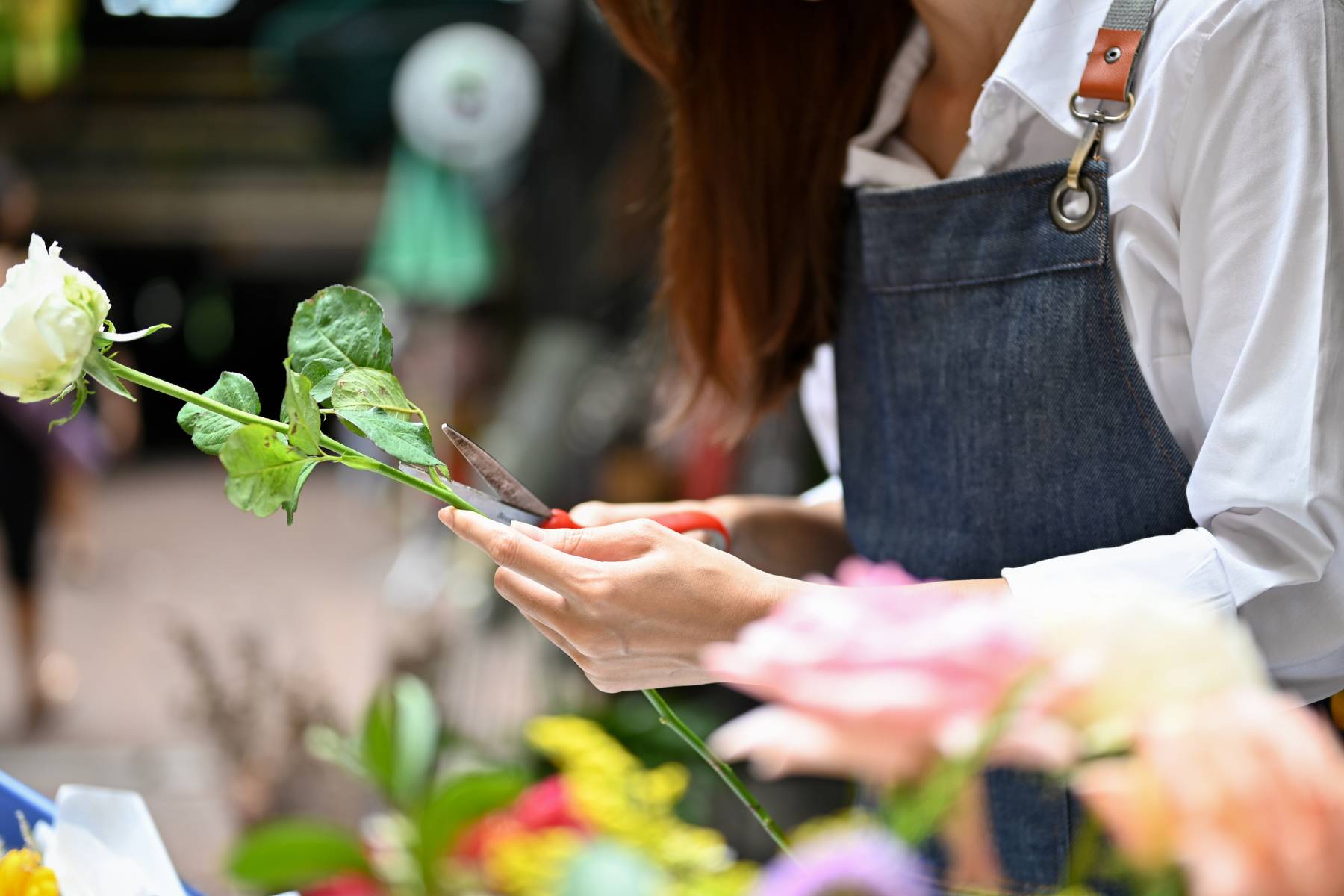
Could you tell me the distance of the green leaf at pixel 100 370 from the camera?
569 millimetres

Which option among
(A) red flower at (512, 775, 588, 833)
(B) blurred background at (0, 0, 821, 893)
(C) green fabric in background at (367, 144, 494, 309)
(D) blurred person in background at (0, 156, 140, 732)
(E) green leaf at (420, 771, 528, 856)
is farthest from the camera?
(C) green fabric in background at (367, 144, 494, 309)

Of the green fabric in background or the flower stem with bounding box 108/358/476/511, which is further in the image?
the green fabric in background

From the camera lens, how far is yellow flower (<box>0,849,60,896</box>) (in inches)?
26.3

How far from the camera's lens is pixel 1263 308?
0.78 m

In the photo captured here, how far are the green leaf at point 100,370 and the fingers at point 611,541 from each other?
25cm

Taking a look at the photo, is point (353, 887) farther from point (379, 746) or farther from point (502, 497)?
point (502, 497)

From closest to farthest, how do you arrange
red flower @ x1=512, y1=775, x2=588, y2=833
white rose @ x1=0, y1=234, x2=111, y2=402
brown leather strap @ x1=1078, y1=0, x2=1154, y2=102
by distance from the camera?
white rose @ x1=0, y1=234, x2=111, y2=402, brown leather strap @ x1=1078, y1=0, x2=1154, y2=102, red flower @ x1=512, y1=775, x2=588, y2=833

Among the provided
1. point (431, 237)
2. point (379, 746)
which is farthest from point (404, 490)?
A: point (379, 746)

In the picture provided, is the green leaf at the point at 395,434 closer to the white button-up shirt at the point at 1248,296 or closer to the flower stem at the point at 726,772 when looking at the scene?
the flower stem at the point at 726,772

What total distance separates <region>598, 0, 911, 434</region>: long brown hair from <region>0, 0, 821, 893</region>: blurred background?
0.56ft

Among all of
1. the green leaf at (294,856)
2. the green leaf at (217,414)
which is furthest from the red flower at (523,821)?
the green leaf at (217,414)

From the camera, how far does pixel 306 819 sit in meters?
1.73

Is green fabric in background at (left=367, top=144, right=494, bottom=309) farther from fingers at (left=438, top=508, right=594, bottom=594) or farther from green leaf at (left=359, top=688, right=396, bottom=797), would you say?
fingers at (left=438, top=508, right=594, bottom=594)

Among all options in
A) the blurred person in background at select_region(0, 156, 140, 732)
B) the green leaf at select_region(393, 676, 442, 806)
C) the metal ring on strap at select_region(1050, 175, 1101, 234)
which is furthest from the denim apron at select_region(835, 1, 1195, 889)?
the blurred person in background at select_region(0, 156, 140, 732)
